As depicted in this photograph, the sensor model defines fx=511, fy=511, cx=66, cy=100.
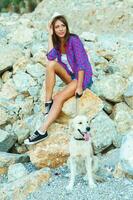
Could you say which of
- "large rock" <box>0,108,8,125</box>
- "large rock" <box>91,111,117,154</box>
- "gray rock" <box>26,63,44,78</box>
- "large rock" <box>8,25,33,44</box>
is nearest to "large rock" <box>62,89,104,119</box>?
"large rock" <box>91,111,117,154</box>

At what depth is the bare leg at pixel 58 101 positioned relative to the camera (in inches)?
296

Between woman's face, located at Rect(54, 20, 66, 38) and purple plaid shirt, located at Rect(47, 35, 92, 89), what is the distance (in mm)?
173

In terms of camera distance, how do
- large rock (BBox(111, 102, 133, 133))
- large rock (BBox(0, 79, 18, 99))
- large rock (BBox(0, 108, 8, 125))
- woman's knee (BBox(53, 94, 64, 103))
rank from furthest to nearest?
1. large rock (BBox(0, 79, 18, 99))
2. large rock (BBox(0, 108, 8, 125))
3. large rock (BBox(111, 102, 133, 133))
4. woman's knee (BBox(53, 94, 64, 103))

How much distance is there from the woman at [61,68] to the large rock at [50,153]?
120 mm

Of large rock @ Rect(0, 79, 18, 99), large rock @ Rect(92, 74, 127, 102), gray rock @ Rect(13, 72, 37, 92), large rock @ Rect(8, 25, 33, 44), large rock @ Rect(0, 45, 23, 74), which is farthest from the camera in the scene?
large rock @ Rect(8, 25, 33, 44)

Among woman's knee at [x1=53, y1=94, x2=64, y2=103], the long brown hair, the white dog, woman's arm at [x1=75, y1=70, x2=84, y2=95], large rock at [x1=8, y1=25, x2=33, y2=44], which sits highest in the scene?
the long brown hair

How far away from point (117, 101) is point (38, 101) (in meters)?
1.52

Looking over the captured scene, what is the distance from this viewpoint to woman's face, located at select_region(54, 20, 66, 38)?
292 inches

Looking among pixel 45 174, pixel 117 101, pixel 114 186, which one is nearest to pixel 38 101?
pixel 117 101

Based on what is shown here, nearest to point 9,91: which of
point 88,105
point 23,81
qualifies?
point 23,81

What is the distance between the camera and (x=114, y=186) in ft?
20.6

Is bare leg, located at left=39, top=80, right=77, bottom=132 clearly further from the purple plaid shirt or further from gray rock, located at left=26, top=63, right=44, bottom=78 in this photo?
gray rock, located at left=26, top=63, right=44, bottom=78

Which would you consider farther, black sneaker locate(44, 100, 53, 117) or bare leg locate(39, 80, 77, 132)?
black sneaker locate(44, 100, 53, 117)

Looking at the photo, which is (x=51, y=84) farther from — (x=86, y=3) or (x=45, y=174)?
(x=86, y=3)
